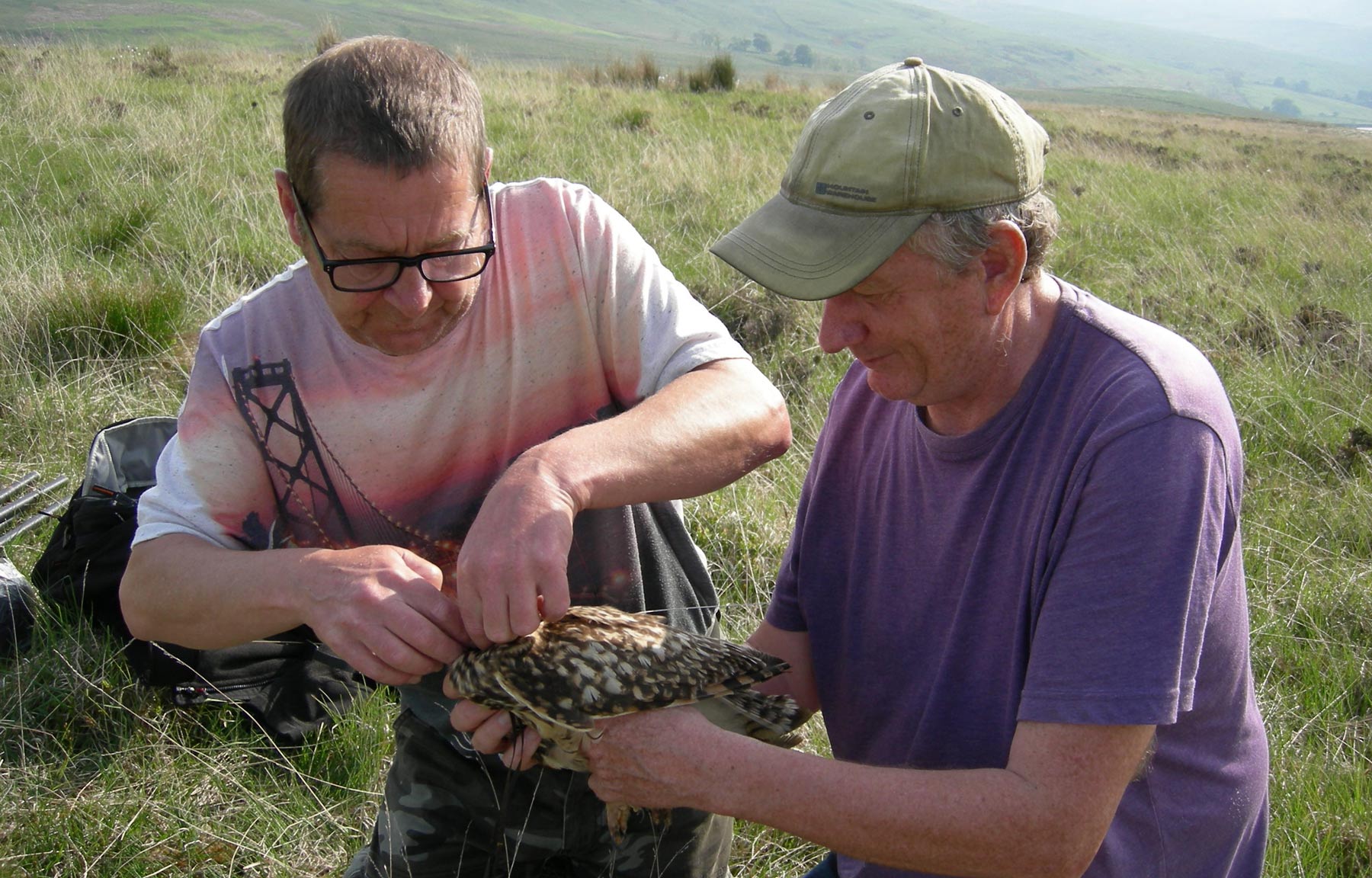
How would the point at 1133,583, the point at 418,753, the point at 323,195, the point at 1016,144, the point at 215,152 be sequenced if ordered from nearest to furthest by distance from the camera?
the point at 1133,583
the point at 1016,144
the point at 323,195
the point at 418,753
the point at 215,152

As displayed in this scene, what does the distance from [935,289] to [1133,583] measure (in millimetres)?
657

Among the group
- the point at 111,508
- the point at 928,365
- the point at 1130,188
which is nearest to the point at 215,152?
the point at 111,508

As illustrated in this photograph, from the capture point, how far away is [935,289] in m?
1.91

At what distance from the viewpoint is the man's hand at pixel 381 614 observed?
201 centimetres

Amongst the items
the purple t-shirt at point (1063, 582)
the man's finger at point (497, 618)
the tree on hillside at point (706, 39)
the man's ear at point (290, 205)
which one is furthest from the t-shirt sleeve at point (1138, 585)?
the tree on hillside at point (706, 39)

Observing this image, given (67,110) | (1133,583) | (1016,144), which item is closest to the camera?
(1133,583)

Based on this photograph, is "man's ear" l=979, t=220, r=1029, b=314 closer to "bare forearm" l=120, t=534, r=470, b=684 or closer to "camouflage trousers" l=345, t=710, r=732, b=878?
"bare forearm" l=120, t=534, r=470, b=684

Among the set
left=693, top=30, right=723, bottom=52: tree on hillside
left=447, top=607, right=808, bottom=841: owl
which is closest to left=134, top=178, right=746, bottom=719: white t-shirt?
left=447, top=607, right=808, bottom=841: owl

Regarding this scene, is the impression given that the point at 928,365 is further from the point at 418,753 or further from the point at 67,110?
the point at 67,110

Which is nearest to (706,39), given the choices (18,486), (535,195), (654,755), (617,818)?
(18,486)

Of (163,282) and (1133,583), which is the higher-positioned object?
(1133,583)

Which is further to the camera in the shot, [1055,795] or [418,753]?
[418,753]

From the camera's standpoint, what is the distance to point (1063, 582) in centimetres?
175

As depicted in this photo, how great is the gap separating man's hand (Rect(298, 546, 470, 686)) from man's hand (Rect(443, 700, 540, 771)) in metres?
0.12
